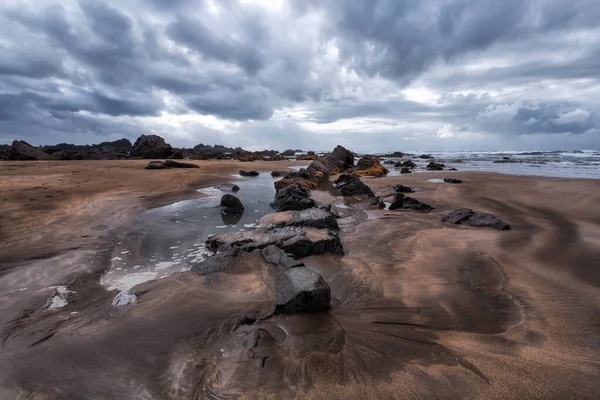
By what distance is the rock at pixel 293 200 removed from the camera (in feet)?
33.9

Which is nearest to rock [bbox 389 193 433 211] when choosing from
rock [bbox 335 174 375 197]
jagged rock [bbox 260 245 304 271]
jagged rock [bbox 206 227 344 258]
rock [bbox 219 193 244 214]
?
rock [bbox 335 174 375 197]

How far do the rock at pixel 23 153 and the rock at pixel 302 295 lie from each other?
131 ft

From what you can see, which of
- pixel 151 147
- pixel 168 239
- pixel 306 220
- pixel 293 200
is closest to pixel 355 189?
pixel 293 200

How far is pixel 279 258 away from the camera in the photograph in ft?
17.2

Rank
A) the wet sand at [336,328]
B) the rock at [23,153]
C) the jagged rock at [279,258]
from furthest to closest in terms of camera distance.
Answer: the rock at [23,153] → the jagged rock at [279,258] → the wet sand at [336,328]

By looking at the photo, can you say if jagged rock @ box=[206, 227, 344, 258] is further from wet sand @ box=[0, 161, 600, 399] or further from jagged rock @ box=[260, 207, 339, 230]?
jagged rock @ box=[260, 207, 339, 230]

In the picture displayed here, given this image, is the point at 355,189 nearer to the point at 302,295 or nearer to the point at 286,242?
the point at 286,242

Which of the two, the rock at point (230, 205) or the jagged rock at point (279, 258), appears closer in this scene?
the jagged rock at point (279, 258)

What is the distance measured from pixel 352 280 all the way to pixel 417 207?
6381mm

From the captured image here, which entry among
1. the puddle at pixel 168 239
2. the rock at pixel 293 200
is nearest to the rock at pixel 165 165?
the puddle at pixel 168 239

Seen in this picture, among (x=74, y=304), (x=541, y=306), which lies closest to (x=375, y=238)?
(x=541, y=306)

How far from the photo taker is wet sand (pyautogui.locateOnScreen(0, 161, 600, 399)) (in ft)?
8.65

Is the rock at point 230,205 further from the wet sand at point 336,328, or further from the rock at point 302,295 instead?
the rock at point 302,295

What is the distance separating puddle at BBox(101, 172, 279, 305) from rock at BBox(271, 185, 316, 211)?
0.52 metres
